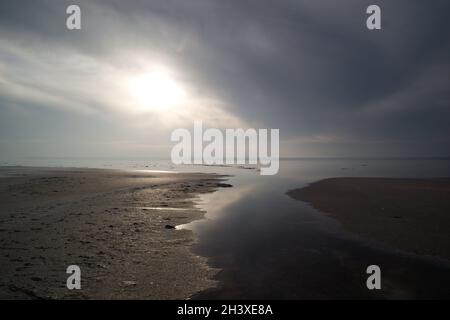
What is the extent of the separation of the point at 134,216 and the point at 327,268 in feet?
42.6

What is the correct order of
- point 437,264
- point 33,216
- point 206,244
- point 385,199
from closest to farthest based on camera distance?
point 437,264 < point 206,244 < point 33,216 < point 385,199

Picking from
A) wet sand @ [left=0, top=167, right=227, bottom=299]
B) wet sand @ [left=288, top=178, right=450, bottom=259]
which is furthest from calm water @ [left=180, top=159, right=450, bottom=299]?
wet sand @ [left=288, top=178, right=450, bottom=259]

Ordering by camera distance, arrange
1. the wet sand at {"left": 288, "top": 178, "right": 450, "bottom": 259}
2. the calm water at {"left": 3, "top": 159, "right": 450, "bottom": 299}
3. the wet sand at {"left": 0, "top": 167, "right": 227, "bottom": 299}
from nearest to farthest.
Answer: the wet sand at {"left": 0, "top": 167, "right": 227, "bottom": 299} → the calm water at {"left": 3, "top": 159, "right": 450, "bottom": 299} → the wet sand at {"left": 288, "top": 178, "right": 450, "bottom": 259}

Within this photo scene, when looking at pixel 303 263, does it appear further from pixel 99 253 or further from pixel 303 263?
pixel 99 253

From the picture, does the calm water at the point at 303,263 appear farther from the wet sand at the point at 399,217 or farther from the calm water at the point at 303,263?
the wet sand at the point at 399,217

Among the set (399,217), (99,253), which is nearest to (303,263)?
(99,253)

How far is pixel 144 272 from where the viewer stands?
893 centimetres

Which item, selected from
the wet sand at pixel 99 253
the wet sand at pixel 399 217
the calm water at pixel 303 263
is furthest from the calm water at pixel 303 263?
the wet sand at pixel 399 217

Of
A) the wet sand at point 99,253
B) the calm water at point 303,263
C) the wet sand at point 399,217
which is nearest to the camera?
the wet sand at point 99,253

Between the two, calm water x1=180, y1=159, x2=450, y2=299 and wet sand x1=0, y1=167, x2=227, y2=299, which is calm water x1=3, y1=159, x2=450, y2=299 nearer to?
calm water x1=180, y1=159, x2=450, y2=299

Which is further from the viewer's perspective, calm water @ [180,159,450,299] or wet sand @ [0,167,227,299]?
calm water @ [180,159,450,299]

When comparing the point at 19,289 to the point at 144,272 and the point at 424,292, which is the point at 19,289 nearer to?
A: the point at 144,272
